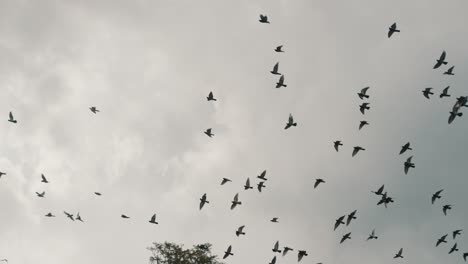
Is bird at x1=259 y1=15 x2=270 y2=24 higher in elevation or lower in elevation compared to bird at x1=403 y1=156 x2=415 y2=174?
higher

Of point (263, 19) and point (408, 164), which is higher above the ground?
point (263, 19)

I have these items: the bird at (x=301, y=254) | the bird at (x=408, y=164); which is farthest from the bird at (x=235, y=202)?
the bird at (x=408, y=164)

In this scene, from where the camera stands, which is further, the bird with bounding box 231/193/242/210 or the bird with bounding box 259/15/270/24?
the bird with bounding box 231/193/242/210

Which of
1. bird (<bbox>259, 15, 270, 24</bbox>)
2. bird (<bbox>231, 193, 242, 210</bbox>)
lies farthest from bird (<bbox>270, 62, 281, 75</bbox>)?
bird (<bbox>231, 193, 242, 210</bbox>)

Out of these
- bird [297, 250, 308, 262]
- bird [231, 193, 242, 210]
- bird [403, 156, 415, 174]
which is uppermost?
bird [403, 156, 415, 174]

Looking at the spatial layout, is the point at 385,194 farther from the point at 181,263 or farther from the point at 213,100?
the point at 181,263

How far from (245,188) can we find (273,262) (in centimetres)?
647

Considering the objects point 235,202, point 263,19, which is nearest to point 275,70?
point 263,19

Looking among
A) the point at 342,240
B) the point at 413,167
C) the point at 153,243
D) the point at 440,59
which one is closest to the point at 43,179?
the point at 153,243

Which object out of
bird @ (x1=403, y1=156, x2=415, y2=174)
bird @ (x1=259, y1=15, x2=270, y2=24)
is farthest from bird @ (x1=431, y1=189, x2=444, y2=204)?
bird @ (x1=259, y1=15, x2=270, y2=24)

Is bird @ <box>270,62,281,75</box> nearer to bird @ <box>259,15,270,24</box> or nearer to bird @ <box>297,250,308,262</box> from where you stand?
bird @ <box>259,15,270,24</box>

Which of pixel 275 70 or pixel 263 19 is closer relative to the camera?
pixel 263 19

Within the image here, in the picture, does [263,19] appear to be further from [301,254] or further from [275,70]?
[301,254]

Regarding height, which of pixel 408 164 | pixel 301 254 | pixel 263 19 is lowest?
pixel 301 254
